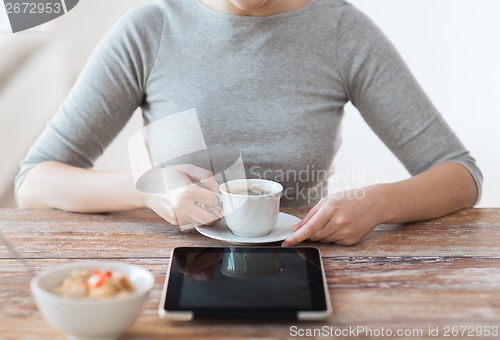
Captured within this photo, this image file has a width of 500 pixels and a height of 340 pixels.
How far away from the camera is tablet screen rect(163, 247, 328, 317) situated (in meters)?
0.81

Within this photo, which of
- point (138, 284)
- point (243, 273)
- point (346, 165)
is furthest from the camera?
point (346, 165)

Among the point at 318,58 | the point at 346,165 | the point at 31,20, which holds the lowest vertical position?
the point at 346,165

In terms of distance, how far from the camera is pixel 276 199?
1.09 m

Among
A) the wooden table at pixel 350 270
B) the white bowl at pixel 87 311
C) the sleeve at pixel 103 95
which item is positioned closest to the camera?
the white bowl at pixel 87 311

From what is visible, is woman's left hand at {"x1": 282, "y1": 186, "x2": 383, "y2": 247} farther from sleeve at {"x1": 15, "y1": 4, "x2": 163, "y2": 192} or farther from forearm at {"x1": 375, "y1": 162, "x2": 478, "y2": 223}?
sleeve at {"x1": 15, "y1": 4, "x2": 163, "y2": 192}

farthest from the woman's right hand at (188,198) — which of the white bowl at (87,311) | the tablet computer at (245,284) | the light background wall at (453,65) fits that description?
the light background wall at (453,65)

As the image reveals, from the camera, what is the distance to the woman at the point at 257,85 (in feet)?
4.61

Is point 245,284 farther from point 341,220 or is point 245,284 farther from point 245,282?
point 341,220

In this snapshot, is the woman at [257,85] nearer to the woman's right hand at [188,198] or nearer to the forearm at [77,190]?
the forearm at [77,190]

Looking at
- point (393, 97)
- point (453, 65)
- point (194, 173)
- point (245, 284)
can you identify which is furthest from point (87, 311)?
point (453, 65)

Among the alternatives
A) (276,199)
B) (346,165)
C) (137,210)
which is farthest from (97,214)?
(346,165)

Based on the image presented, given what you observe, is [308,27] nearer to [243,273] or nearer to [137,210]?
[137,210]

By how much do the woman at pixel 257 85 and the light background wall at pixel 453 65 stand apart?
153cm

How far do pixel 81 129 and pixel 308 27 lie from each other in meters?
0.54
